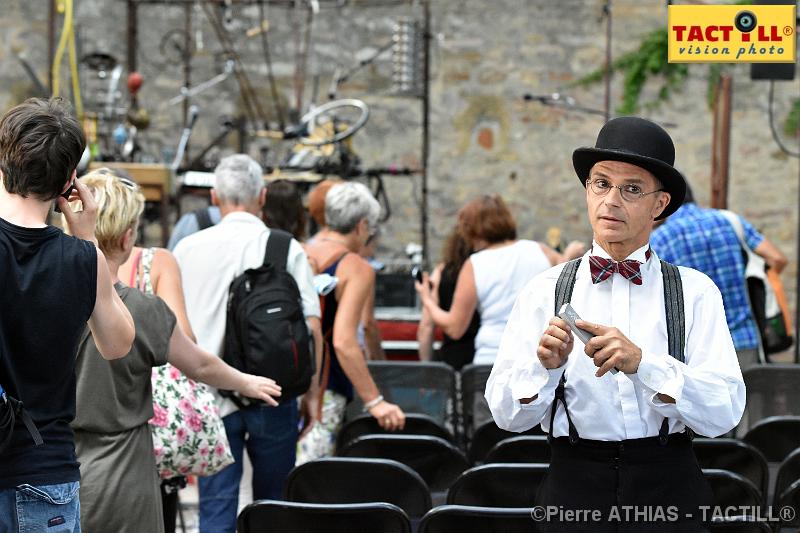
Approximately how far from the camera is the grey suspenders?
254cm

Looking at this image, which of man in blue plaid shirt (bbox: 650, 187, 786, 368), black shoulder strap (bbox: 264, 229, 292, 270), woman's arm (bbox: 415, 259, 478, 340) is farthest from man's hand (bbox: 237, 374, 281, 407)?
man in blue plaid shirt (bbox: 650, 187, 786, 368)

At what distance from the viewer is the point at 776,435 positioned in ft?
14.5

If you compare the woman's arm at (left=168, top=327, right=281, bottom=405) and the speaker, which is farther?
the speaker

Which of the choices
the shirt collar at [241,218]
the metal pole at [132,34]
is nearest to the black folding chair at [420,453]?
the shirt collar at [241,218]

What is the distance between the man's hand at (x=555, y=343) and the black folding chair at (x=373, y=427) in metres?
2.15

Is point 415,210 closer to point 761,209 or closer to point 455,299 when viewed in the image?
point 761,209

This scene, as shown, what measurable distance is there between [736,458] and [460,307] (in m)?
1.72

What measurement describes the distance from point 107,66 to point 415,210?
3934 millimetres

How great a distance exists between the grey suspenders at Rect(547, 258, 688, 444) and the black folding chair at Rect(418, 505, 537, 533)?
0.31 m

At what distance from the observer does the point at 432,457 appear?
13.4ft

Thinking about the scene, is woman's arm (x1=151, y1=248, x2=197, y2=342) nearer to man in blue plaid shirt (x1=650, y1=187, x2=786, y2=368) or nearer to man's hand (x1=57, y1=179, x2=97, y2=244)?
man's hand (x1=57, y1=179, x2=97, y2=244)

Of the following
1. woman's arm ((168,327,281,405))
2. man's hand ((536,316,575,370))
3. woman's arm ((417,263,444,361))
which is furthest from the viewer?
woman's arm ((417,263,444,361))

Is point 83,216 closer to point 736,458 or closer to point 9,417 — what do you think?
point 9,417

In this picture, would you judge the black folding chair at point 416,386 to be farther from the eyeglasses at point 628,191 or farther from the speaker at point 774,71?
the eyeglasses at point 628,191
